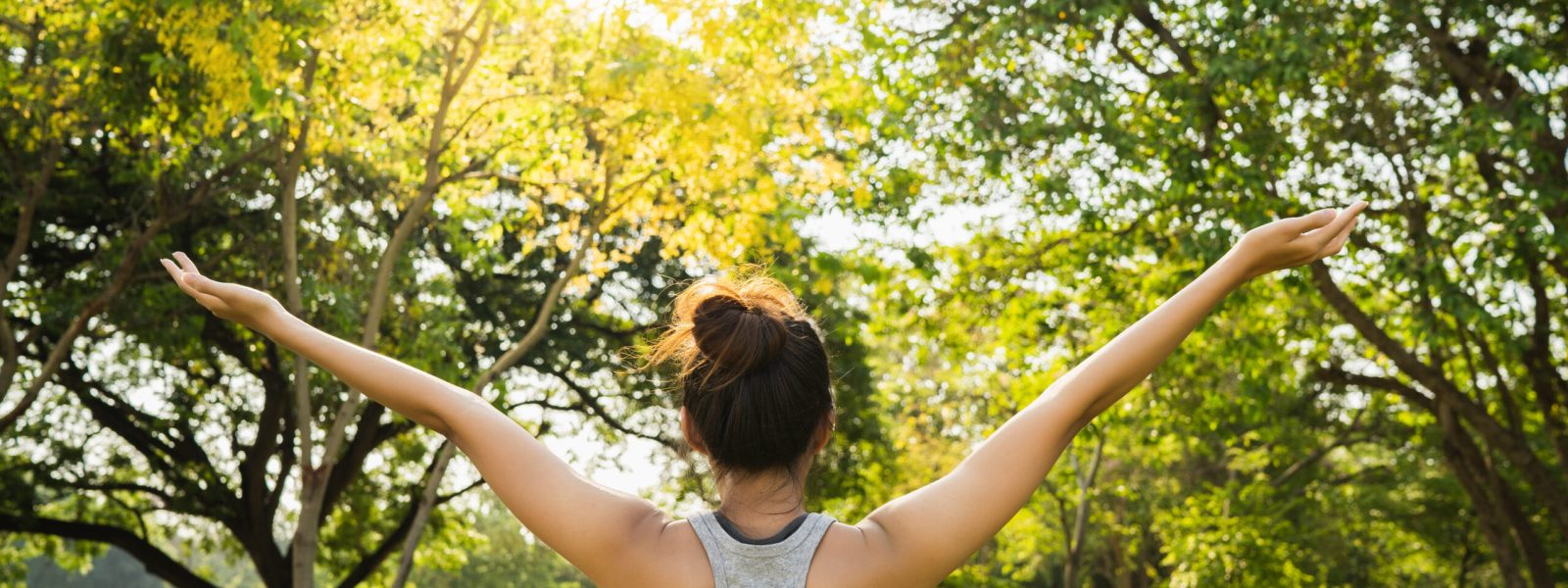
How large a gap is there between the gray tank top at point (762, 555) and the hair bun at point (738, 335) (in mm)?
245

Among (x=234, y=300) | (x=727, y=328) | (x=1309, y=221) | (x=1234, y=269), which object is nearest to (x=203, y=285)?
(x=234, y=300)

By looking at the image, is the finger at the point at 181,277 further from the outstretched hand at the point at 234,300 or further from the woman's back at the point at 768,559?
the woman's back at the point at 768,559

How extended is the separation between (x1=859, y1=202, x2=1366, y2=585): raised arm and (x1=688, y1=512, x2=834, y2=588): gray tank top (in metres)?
0.09

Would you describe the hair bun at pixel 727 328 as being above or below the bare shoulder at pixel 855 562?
above

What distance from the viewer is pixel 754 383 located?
195 centimetres

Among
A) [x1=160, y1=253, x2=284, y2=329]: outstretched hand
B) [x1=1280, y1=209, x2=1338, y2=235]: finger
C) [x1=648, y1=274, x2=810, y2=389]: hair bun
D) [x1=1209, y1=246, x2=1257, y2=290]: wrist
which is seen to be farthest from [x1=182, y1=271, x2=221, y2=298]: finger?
[x1=1280, y1=209, x2=1338, y2=235]: finger

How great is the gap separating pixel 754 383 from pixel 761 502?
172 mm

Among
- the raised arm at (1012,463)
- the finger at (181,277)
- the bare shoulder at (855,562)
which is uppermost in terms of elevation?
the finger at (181,277)

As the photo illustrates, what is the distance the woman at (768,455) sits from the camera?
1.83m

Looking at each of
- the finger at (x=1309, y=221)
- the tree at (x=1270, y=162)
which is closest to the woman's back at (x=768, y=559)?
the finger at (x=1309, y=221)

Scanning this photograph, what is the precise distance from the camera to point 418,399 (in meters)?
1.91

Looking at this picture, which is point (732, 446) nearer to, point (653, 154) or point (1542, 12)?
point (653, 154)

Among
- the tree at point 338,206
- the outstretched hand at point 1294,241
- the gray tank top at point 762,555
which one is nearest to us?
Result: the gray tank top at point 762,555

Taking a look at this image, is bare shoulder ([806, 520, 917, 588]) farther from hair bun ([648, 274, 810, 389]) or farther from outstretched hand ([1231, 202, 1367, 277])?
outstretched hand ([1231, 202, 1367, 277])
